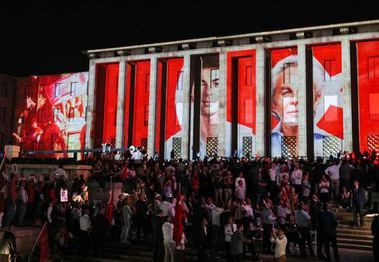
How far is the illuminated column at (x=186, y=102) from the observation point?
39.0m

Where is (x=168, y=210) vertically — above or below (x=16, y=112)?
below

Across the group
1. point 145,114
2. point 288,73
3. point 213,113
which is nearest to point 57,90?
point 145,114

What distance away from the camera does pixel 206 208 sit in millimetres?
14547

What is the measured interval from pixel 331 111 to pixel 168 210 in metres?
23.4

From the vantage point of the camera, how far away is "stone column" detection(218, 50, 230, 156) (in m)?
37.5

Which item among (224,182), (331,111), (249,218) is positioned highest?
(331,111)

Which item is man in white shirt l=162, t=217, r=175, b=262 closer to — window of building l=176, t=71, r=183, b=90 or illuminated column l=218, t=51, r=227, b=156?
illuminated column l=218, t=51, r=227, b=156

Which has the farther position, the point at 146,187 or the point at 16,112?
the point at 16,112

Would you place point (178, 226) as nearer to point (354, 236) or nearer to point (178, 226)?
point (178, 226)

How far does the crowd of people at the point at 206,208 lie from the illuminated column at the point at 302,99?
45.3ft

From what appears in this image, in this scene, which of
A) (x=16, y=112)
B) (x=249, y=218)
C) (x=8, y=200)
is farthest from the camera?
(x=16, y=112)

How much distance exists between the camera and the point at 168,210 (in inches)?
602

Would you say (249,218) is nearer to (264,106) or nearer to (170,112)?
(264,106)

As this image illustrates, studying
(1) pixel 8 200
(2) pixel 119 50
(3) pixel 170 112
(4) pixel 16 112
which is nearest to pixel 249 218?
(1) pixel 8 200
